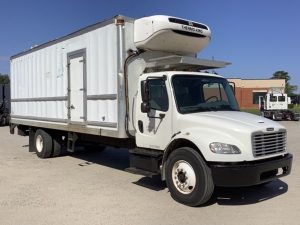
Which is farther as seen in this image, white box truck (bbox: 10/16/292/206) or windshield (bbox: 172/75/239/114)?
windshield (bbox: 172/75/239/114)

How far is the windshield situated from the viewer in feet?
25.4

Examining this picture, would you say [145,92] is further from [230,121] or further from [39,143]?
[39,143]

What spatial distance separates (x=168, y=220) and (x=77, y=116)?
4976mm

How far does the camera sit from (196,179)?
22.7 feet

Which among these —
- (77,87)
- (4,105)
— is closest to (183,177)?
(77,87)

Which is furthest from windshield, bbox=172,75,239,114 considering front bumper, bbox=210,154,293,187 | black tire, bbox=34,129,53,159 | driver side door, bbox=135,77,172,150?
black tire, bbox=34,129,53,159

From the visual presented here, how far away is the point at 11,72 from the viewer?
1512 cm

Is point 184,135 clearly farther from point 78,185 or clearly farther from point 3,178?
point 3,178

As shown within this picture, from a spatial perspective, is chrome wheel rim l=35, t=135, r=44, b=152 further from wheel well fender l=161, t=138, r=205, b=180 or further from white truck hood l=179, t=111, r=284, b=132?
white truck hood l=179, t=111, r=284, b=132

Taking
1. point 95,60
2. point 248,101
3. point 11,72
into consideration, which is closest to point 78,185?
point 95,60

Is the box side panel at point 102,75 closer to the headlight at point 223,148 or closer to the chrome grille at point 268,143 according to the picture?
the headlight at point 223,148

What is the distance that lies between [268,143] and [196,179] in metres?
1.41

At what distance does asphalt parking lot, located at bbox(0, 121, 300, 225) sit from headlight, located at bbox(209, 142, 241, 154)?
1018 millimetres

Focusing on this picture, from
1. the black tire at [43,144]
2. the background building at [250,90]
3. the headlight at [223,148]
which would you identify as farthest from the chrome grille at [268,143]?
the background building at [250,90]
